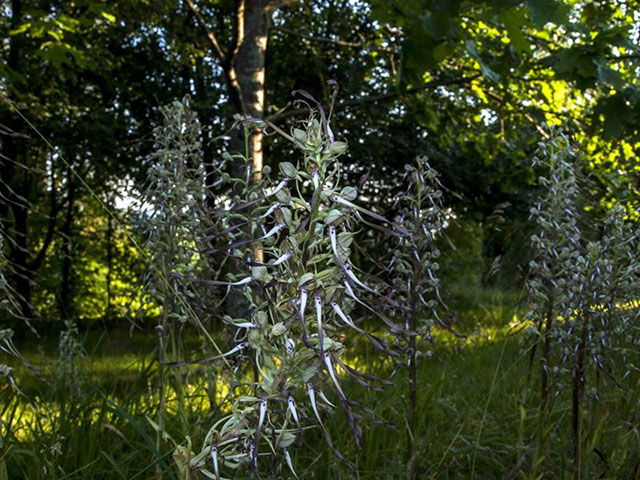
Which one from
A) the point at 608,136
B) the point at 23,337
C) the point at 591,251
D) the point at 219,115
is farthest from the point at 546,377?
the point at 23,337

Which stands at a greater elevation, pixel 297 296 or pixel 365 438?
pixel 297 296

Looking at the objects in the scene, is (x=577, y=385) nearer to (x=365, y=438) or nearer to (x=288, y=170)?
(x=365, y=438)

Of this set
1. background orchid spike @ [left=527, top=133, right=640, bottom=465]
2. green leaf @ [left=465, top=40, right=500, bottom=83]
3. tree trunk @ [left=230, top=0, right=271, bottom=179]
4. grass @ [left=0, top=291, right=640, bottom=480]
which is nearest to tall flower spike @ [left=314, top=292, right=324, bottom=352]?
grass @ [left=0, top=291, right=640, bottom=480]

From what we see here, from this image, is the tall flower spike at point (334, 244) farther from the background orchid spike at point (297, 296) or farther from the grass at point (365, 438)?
the grass at point (365, 438)

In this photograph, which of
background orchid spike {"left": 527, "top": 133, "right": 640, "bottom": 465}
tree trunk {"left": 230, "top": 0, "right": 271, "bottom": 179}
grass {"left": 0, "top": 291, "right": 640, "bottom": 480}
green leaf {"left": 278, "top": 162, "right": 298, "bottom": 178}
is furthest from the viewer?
tree trunk {"left": 230, "top": 0, "right": 271, "bottom": 179}

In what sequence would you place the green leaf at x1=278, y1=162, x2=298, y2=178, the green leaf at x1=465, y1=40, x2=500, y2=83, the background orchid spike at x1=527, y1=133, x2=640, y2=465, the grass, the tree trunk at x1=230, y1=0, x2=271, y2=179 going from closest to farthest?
the green leaf at x1=278, y1=162, x2=298, y2=178
the grass
the background orchid spike at x1=527, y1=133, x2=640, y2=465
the green leaf at x1=465, y1=40, x2=500, y2=83
the tree trunk at x1=230, y1=0, x2=271, y2=179

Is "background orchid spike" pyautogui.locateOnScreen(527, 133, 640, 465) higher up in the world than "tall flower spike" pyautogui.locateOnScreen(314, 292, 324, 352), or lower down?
lower down

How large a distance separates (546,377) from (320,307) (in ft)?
6.63

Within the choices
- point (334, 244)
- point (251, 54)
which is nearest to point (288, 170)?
point (334, 244)

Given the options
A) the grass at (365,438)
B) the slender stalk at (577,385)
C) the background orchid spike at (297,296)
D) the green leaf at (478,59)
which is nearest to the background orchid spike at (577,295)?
the slender stalk at (577,385)

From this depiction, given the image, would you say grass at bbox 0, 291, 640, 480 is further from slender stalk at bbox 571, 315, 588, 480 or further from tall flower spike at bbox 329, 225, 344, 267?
tall flower spike at bbox 329, 225, 344, 267

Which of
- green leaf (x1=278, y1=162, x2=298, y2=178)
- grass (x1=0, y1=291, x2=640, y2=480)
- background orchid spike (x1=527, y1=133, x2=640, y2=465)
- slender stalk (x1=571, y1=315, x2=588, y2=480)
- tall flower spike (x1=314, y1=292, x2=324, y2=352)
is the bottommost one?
grass (x1=0, y1=291, x2=640, y2=480)

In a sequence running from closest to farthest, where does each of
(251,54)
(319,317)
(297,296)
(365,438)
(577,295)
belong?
1. (319,317)
2. (297,296)
3. (577,295)
4. (365,438)
5. (251,54)

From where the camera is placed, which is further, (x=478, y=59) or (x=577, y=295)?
(x=478, y=59)
